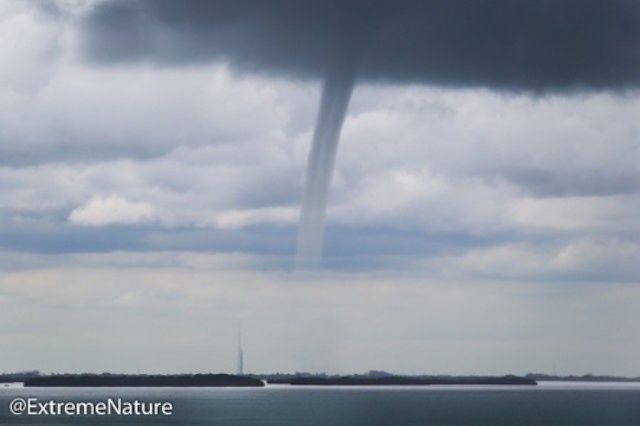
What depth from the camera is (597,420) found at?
159125mm

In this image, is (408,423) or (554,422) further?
(554,422)

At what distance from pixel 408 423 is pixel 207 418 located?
114ft

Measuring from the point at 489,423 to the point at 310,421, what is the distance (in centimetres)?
1890

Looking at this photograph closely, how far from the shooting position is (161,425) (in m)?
154

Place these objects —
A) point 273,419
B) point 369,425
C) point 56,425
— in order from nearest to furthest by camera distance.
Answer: point 369,425 < point 56,425 < point 273,419

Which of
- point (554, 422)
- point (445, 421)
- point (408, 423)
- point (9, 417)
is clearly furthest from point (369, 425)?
point (9, 417)

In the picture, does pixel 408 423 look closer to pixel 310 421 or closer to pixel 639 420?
pixel 310 421

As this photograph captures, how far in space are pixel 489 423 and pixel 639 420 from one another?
20103 millimetres

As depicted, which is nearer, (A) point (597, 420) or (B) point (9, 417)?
(A) point (597, 420)

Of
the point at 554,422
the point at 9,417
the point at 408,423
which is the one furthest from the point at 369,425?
the point at 9,417

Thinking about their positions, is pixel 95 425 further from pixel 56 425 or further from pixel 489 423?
pixel 489 423

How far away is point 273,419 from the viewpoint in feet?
556

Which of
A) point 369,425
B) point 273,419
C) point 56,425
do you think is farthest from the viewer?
point 273,419

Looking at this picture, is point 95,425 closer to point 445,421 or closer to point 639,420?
point 445,421
